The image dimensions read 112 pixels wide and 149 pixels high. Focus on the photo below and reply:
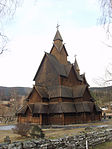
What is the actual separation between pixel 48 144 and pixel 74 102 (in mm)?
22025

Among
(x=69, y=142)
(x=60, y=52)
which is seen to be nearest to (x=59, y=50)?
(x=60, y=52)

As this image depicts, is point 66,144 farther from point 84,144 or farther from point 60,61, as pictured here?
point 60,61

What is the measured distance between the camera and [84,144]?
34.7 feet

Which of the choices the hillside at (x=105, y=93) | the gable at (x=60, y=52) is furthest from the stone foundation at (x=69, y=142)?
the gable at (x=60, y=52)

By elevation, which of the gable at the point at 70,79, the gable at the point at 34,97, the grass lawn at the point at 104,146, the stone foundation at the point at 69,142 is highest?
the gable at the point at 70,79

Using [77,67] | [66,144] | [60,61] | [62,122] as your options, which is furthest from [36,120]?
[77,67]

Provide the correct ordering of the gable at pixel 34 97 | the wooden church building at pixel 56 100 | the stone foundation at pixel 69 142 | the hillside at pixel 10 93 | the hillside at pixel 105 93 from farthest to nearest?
the hillside at pixel 10 93, the gable at pixel 34 97, the wooden church building at pixel 56 100, the hillside at pixel 105 93, the stone foundation at pixel 69 142

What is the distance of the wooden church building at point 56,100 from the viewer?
1041 inches

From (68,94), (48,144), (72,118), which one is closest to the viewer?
(48,144)

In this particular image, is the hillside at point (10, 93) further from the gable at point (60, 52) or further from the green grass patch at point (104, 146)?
the green grass patch at point (104, 146)

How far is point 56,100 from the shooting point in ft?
92.1

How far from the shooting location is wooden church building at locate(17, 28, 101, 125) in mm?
26438

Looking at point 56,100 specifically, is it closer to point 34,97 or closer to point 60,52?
point 34,97

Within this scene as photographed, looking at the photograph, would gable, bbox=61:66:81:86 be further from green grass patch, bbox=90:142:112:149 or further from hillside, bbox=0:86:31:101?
hillside, bbox=0:86:31:101
